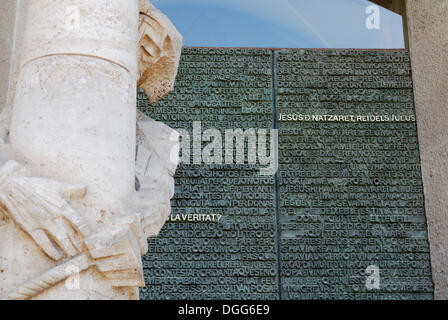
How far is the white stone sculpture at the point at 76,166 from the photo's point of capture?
12.4 feet

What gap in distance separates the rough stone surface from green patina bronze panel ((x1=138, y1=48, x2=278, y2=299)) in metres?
1.90

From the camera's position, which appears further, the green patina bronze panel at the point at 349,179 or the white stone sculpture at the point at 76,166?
the green patina bronze panel at the point at 349,179

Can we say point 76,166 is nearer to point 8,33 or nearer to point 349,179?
point 8,33

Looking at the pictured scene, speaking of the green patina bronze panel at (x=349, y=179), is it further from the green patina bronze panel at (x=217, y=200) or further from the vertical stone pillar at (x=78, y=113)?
the vertical stone pillar at (x=78, y=113)

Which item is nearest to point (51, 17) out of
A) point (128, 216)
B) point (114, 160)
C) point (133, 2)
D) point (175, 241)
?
point (133, 2)

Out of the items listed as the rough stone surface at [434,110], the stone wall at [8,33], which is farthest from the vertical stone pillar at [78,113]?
the rough stone surface at [434,110]

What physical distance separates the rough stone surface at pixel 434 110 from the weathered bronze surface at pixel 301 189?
0.37ft

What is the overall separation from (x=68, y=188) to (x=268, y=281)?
18.6 ft

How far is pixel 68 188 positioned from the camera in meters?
3.85

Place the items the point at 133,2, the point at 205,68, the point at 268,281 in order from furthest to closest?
the point at 205,68 < the point at 268,281 < the point at 133,2

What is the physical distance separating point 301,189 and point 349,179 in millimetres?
610

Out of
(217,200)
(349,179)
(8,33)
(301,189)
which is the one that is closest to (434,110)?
(349,179)

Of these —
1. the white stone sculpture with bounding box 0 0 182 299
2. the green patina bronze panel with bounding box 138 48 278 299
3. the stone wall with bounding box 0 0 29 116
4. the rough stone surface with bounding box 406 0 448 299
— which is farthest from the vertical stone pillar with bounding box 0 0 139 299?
the rough stone surface with bounding box 406 0 448 299
